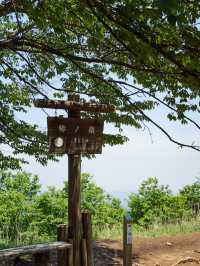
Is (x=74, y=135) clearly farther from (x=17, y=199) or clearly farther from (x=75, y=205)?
(x=17, y=199)

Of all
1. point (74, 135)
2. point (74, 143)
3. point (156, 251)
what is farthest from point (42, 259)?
point (156, 251)

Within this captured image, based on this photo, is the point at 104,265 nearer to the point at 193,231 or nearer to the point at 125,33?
the point at 193,231

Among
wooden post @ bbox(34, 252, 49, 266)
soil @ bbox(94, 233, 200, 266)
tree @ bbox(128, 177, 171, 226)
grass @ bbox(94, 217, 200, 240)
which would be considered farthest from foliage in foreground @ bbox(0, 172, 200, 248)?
wooden post @ bbox(34, 252, 49, 266)

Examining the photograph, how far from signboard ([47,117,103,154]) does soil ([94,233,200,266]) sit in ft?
9.07

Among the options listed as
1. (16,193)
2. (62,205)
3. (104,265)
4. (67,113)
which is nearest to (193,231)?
(104,265)

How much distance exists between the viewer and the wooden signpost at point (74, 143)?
6539mm

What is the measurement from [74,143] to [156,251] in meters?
4.12

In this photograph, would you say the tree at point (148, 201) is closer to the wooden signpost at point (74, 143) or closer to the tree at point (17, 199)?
the tree at point (17, 199)

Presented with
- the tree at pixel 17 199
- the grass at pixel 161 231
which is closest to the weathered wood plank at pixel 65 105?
the grass at pixel 161 231

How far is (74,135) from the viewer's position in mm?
6664

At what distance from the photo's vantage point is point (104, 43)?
719cm

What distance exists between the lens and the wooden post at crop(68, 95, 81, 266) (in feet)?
21.5

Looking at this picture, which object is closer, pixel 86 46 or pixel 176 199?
pixel 86 46

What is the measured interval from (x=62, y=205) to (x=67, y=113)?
1283 centimetres
